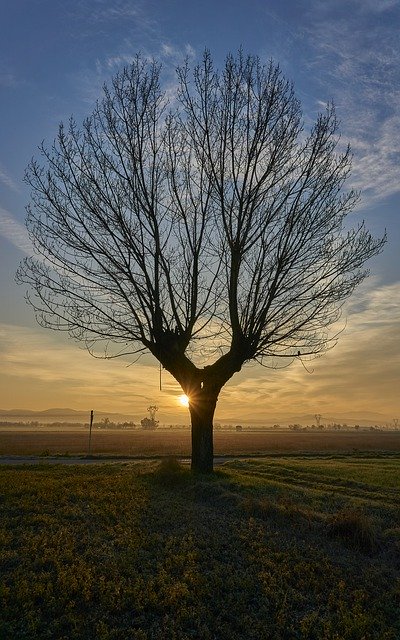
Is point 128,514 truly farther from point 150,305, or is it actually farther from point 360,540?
point 150,305

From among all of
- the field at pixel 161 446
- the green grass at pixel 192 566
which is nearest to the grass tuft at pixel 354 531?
the green grass at pixel 192 566

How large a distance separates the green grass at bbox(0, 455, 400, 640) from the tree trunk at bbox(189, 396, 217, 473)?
452cm

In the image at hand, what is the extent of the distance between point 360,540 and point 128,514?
15.6 ft

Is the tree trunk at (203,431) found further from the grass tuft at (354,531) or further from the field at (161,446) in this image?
the field at (161,446)

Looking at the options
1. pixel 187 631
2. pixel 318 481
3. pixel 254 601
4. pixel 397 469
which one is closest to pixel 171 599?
pixel 187 631

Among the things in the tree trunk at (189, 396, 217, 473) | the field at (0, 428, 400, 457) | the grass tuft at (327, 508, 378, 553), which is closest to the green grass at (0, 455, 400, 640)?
the grass tuft at (327, 508, 378, 553)

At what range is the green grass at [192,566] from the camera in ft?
19.0

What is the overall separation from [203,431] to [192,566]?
423 inches

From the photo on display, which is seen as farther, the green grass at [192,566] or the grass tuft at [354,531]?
the grass tuft at [354,531]

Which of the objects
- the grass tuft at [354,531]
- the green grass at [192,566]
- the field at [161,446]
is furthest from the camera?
the field at [161,446]

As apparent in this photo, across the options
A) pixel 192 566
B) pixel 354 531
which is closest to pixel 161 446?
pixel 354 531

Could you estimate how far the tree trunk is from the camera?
17.9m

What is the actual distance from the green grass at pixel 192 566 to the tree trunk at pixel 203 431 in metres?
4.52

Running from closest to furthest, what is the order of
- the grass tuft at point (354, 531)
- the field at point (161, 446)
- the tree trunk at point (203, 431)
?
1. the grass tuft at point (354, 531)
2. the tree trunk at point (203, 431)
3. the field at point (161, 446)
